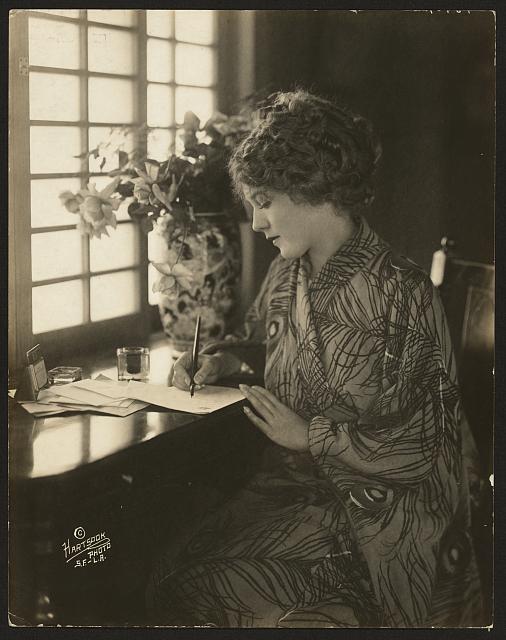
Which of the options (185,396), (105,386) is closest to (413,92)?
(185,396)

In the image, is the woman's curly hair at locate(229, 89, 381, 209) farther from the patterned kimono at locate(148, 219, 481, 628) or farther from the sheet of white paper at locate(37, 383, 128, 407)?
the sheet of white paper at locate(37, 383, 128, 407)

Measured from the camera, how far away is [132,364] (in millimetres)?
2029

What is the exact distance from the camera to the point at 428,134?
6.47 feet

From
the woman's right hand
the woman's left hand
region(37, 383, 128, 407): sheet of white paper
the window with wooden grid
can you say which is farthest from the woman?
region(37, 383, 128, 407): sheet of white paper

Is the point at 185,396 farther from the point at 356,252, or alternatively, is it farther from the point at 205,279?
the point at 356,252

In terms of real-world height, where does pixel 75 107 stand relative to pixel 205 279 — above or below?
above

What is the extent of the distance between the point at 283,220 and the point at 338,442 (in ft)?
1.82

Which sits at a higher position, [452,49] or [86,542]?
[452,49]

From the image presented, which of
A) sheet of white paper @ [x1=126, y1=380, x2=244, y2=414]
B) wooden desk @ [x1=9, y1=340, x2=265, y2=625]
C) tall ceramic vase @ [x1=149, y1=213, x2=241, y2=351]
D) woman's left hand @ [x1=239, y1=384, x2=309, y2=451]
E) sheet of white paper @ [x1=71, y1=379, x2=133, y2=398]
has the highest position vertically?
tall ceramic vase @ [x1=149, y1=213, x2=241, y2=351]

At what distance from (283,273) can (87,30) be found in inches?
30.4

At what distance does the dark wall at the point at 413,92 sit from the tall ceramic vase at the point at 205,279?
0.39 m

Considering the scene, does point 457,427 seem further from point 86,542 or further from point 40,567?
point 40,567

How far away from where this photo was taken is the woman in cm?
189

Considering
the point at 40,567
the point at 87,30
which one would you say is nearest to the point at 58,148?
the point at 87,30
